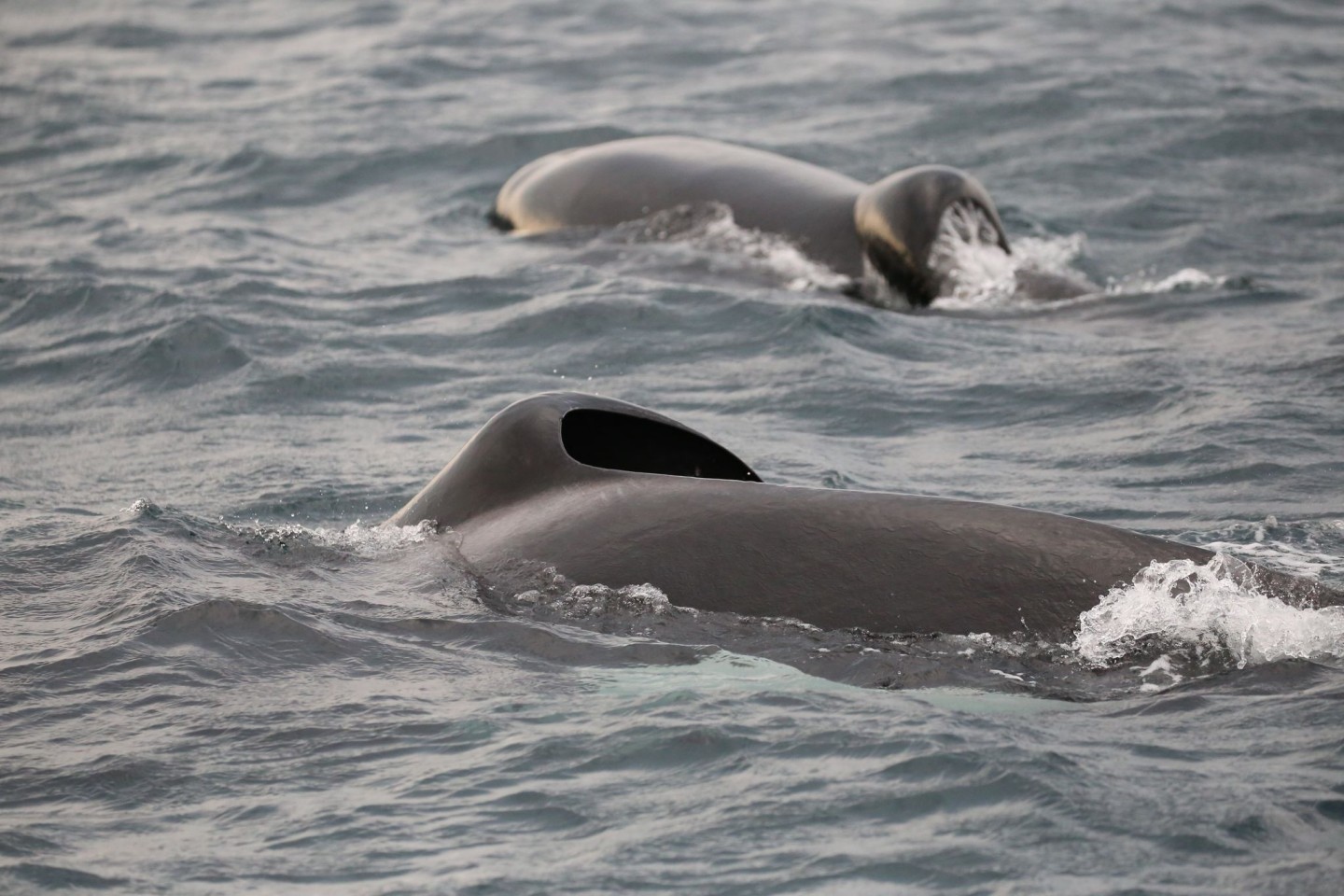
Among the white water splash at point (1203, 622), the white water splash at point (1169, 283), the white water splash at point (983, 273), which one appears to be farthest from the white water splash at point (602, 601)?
the white water splash at point (1169, 283)

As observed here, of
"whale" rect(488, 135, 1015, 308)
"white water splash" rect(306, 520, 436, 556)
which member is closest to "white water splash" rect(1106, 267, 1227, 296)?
"whale" rect(488, 135, 1015, 308)

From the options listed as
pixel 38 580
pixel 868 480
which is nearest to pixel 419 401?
pixel 868 480

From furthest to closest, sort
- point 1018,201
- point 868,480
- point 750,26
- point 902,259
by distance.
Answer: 1. point 750,26
2. point 1018,201
3. point 902,259
4. point 868,480

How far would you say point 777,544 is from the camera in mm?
6367

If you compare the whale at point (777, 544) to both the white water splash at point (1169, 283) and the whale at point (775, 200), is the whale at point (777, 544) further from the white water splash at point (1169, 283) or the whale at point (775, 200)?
the white water splash at point (1169, 283)

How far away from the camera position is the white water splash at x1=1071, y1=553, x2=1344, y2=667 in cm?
599

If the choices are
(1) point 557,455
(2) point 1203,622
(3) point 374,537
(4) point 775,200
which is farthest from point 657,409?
(2) point 1203,622

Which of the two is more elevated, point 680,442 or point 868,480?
point 680,442

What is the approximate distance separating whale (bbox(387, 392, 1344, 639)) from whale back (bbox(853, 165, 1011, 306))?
631 centimetres

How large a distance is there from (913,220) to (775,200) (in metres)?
1.43

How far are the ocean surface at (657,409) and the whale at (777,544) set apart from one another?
0.10 meters

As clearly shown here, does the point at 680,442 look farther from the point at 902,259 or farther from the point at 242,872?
the point at 902,259

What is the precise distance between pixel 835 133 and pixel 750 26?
5936 mm

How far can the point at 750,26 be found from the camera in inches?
960
